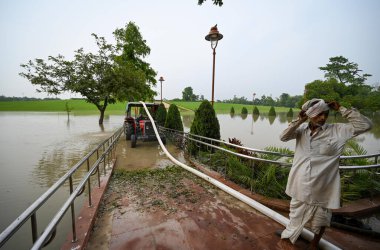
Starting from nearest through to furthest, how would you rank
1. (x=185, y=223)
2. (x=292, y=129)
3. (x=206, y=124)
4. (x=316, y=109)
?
1. (x=316, y=109)
2. (x=292, y=129)
3. (x=185, y=223)
4. (x=206, y=124)

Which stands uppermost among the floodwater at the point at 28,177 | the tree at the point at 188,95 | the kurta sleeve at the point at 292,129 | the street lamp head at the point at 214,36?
the tree at the point at 188,95

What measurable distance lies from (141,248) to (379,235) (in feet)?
10.7

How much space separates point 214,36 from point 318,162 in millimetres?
6212

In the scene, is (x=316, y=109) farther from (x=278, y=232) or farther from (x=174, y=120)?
(x=174, y=120)

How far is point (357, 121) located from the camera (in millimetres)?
1854

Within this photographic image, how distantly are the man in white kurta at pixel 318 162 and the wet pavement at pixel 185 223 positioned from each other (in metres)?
0.58

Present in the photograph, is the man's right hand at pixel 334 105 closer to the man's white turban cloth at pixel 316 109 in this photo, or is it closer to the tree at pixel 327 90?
the man's white turban cloth at pixel 316 109

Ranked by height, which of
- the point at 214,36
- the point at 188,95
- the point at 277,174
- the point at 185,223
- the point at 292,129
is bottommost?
the point at 185,223

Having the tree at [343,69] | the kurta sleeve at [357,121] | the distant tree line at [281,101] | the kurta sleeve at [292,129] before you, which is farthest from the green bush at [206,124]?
the distant tree line at [281,101]

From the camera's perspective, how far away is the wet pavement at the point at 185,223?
2410 mm

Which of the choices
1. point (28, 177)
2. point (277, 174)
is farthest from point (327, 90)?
point (28, 177)

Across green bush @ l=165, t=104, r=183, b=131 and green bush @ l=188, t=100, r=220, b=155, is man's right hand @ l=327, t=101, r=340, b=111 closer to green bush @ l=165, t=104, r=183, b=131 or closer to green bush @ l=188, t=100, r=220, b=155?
green bush @ l=188, t=100, r=220, b=155

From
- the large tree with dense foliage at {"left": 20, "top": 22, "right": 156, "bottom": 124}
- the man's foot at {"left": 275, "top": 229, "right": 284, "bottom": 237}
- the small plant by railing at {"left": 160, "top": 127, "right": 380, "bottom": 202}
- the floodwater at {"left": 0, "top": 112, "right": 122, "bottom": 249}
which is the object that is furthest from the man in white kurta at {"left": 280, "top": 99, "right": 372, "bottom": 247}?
the large tree with dense foliage at {"left": 20, "top": 22, "right": 156, "bottom": 124}

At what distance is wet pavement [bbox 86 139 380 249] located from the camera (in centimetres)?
241
